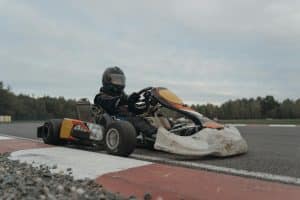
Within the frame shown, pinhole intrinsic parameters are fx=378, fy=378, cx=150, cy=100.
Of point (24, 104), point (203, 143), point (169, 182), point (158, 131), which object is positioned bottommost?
point (169, 182)

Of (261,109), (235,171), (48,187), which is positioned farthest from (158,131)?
(261,109)

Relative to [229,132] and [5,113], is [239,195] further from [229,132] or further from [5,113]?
[5,113]

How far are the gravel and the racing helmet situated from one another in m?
3.43

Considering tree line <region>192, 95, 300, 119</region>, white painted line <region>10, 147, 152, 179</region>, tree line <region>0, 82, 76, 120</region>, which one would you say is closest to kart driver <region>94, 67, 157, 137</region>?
white painted line <region>10, 147, 152, 179</region>

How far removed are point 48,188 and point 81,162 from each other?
1674mm

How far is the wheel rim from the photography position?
5.47 metres

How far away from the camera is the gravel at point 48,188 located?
107 inches

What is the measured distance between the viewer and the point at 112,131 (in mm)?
5586

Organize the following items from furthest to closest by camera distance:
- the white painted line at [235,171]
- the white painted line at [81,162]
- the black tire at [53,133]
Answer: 1. the black tire at [53,133]
2. the white painted line at [81,162]
3. the white painted line at [235,171]

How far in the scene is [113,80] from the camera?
23.2 feet

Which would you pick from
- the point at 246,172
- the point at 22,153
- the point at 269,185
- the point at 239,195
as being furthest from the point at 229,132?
the point at 22,153

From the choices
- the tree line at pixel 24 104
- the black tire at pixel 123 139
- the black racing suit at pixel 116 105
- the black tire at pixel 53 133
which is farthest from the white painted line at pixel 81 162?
the tree line at pixel 24 104

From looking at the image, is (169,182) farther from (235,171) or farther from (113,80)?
(113,80)

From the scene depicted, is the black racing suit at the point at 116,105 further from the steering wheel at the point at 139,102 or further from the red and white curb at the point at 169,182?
the red and white curb at the point at 169,182
